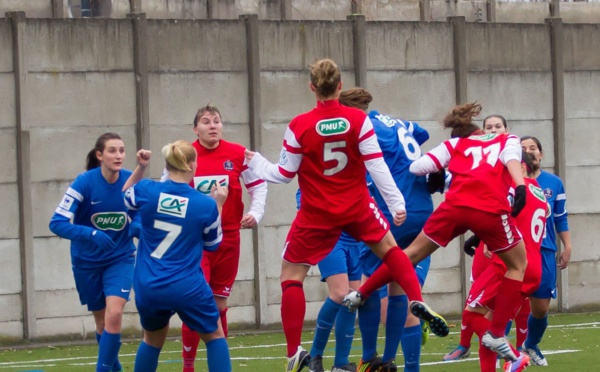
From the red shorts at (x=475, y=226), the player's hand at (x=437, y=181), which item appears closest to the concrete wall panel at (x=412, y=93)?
the player's hand at (x=437, y=181)

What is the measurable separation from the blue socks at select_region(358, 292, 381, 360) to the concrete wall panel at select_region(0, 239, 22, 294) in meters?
6.01

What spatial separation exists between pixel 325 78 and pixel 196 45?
6.90m

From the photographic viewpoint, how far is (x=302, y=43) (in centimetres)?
1664

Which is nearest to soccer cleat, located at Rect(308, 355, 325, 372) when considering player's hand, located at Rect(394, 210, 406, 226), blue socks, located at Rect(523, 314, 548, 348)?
player's hand, located at Rect(394, 210, 406, 226)

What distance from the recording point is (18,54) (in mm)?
15102

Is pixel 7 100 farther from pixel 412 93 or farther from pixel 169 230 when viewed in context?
pixel 169 230

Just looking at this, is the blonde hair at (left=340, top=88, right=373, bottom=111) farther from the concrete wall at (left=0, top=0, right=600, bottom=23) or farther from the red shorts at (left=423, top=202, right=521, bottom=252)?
the concrete wall at (left=0, top=0, right=600, bottom=23)

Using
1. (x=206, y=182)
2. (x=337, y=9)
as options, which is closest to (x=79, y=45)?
(x=337, y=9)

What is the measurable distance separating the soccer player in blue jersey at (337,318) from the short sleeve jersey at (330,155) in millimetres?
1097

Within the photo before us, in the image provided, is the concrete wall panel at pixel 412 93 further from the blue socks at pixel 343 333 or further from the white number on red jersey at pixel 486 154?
the white number on red jersey at pixel 486 154

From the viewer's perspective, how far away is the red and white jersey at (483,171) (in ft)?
31.3

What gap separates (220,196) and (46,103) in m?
6.62

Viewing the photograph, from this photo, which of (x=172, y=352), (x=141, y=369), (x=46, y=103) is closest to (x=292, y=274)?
(x=141, y=369)

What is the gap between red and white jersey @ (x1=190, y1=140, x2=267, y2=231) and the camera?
34.3 feet
